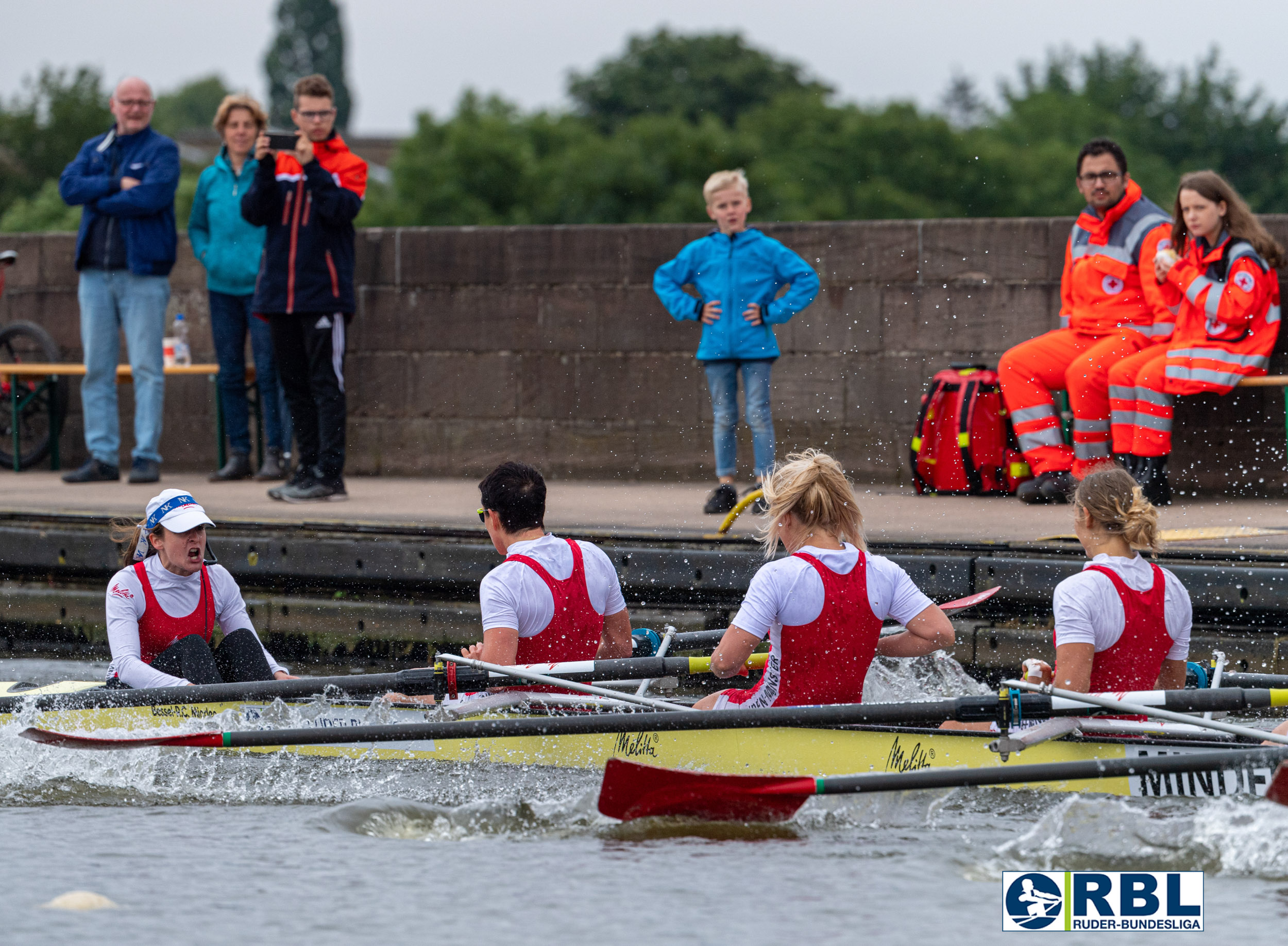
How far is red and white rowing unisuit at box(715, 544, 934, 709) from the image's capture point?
5316 millimetres

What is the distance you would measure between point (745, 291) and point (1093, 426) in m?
1.93

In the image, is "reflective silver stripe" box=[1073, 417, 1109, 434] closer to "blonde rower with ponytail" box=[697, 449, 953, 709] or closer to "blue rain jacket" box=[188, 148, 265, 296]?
"blonde rower with ponytail" box=[697, 449, 953, 709]

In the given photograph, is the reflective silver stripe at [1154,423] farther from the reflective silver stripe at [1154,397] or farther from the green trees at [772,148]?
the green trees at [772,148]

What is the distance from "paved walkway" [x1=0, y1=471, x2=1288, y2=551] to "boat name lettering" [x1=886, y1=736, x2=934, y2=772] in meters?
2.54

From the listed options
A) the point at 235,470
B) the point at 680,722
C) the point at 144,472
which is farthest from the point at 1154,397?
the point at 144,472

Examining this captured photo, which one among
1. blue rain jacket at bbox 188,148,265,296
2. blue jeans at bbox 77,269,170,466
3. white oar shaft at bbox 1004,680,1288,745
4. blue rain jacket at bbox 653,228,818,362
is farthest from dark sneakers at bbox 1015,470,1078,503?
blue jeans at bbox 77,269,170,466

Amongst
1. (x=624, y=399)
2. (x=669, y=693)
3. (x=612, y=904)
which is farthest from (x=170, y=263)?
(x=612, y=904)

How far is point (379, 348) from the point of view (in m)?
11.6

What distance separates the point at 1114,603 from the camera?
5.34 m

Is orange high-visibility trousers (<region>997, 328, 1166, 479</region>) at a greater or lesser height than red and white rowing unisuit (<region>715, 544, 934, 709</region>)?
greater

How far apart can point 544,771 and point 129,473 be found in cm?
603

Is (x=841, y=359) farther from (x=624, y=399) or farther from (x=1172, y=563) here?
(x=1172, y=563)

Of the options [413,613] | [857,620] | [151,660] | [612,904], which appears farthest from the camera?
[413,613]

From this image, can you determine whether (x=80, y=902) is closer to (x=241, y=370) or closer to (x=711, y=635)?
(x=711, y=635)
